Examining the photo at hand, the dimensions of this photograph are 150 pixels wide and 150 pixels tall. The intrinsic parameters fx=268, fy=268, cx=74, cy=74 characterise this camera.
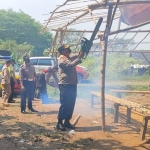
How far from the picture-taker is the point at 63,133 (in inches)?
229

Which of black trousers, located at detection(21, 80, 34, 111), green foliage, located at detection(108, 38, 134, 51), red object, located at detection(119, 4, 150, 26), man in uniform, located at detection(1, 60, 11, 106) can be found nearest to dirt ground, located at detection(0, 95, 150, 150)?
black trousers, located at detection(21, 80, 34, 111)

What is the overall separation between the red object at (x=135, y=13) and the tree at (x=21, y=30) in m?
30.5

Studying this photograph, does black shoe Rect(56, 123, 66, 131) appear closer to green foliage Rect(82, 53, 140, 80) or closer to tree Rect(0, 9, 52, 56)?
green foliage Rect(82, 53, 140, 80)

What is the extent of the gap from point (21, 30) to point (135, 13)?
33.3 meters

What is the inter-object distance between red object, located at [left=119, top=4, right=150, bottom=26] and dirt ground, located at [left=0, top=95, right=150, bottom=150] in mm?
2682

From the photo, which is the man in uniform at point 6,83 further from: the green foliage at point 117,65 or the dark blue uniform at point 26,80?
the green foliage at point 117,65

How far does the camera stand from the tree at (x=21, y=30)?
3734cm

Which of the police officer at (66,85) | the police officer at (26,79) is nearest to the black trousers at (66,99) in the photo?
the police officer at (66,85)

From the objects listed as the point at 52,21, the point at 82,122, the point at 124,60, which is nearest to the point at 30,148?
the point at 82,122

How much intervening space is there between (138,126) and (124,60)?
684 inches

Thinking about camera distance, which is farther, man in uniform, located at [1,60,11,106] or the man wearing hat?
man in uniform, located at [1,60,11,106]

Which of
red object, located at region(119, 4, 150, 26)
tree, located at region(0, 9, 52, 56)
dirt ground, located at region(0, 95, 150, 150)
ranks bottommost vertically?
dirt ground, located at region(0, 95, 150, 150)

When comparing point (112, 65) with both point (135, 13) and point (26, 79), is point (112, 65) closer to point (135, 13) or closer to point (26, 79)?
point (26, 79)

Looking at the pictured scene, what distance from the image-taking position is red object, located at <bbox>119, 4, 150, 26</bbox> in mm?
6450
